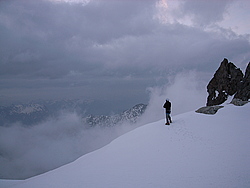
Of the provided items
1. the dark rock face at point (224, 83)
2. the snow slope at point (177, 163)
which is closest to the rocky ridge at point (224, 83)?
the dark rock face at point (224, 83)

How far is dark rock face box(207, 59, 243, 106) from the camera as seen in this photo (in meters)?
43.0

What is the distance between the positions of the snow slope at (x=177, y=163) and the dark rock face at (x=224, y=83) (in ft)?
111

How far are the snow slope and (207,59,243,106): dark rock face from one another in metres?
33.7

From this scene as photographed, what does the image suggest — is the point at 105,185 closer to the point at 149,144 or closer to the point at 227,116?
the point at 149,144

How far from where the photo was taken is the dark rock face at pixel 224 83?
141ft

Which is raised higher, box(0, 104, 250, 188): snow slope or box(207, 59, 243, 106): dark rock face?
box(207, 59, 243, 106): dark rock face

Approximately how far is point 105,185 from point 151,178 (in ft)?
8.76

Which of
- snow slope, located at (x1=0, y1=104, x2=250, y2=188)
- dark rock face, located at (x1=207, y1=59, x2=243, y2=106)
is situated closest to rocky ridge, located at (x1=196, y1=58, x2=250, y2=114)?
dark rock face, located at (x1=207, y1=59, x2=243, y2=106)

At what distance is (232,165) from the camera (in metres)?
7.88

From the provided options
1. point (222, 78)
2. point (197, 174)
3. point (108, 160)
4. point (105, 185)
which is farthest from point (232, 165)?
point (222, 78)

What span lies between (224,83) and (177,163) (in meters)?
46.7

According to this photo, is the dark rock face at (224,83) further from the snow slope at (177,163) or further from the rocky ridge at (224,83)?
the snow slope at (177,163)

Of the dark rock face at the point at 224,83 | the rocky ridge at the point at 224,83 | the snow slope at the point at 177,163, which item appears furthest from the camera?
the dark rock face at the point at 224,83

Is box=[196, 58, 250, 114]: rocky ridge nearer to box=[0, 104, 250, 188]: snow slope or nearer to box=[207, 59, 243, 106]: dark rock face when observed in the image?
box=[207, 59, 243, 106]: dark rock face
